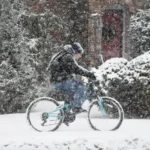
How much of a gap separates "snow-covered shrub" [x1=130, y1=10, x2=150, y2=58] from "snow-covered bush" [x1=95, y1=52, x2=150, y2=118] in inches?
186

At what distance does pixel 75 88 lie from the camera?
9383 millimetres

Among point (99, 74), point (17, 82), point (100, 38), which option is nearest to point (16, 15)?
point (17, 82)

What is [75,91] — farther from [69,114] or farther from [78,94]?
[69,114]

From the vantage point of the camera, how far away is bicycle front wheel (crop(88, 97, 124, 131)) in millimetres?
9344

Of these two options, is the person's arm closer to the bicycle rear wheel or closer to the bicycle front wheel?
the bicycle front wheel

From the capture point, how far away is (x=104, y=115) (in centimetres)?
943

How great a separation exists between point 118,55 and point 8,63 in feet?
20.6

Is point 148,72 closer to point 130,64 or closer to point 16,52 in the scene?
point 130,64

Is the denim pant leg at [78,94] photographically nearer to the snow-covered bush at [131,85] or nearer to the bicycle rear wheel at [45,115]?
the bicycle rear wheel at [45,115]

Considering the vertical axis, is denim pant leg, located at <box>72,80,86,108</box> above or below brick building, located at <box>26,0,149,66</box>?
below

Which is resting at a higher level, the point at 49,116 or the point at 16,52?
the point at 16,52

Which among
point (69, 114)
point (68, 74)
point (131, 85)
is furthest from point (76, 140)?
point (131, 85)

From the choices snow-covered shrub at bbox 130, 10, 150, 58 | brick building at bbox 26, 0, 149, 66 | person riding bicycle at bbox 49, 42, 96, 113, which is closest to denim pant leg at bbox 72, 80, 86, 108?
person riding bicycle at bbox 49, 42, 96, 113

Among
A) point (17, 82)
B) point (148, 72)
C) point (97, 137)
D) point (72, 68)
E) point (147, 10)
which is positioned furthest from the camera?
point (147, 10)
